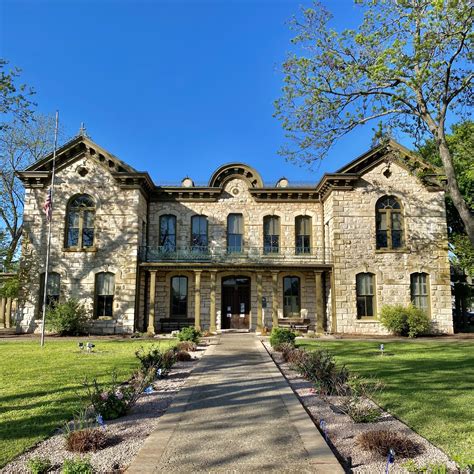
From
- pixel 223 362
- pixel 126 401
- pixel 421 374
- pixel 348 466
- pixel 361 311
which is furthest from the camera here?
pixel 361 311

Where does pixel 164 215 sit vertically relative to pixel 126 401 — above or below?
above

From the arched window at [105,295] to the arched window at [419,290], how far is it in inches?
600

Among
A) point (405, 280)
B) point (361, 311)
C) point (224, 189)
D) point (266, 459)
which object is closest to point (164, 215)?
point (224, 189)

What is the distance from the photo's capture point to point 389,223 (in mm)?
22000

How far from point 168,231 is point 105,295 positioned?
499 centimetres

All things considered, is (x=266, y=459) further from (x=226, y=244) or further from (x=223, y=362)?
(x=226, y=244)

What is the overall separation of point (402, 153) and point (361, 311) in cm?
841

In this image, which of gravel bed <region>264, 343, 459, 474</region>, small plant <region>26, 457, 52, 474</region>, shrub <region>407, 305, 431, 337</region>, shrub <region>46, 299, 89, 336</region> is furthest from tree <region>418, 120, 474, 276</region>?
shrub <region>46, 299, 89, 336</region>

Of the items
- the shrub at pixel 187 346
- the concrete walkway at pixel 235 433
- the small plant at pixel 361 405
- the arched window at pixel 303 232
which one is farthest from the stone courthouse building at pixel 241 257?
the small plant at pixel 361 405

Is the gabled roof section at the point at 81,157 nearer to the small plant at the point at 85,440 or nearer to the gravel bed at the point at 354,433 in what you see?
the gravel bed at the point at 354,433

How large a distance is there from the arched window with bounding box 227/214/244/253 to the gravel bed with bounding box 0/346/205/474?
16381mm

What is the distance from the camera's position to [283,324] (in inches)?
880

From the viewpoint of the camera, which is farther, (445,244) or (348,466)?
(445,244)

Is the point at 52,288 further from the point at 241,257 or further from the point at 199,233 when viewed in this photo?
the point at 241,257
